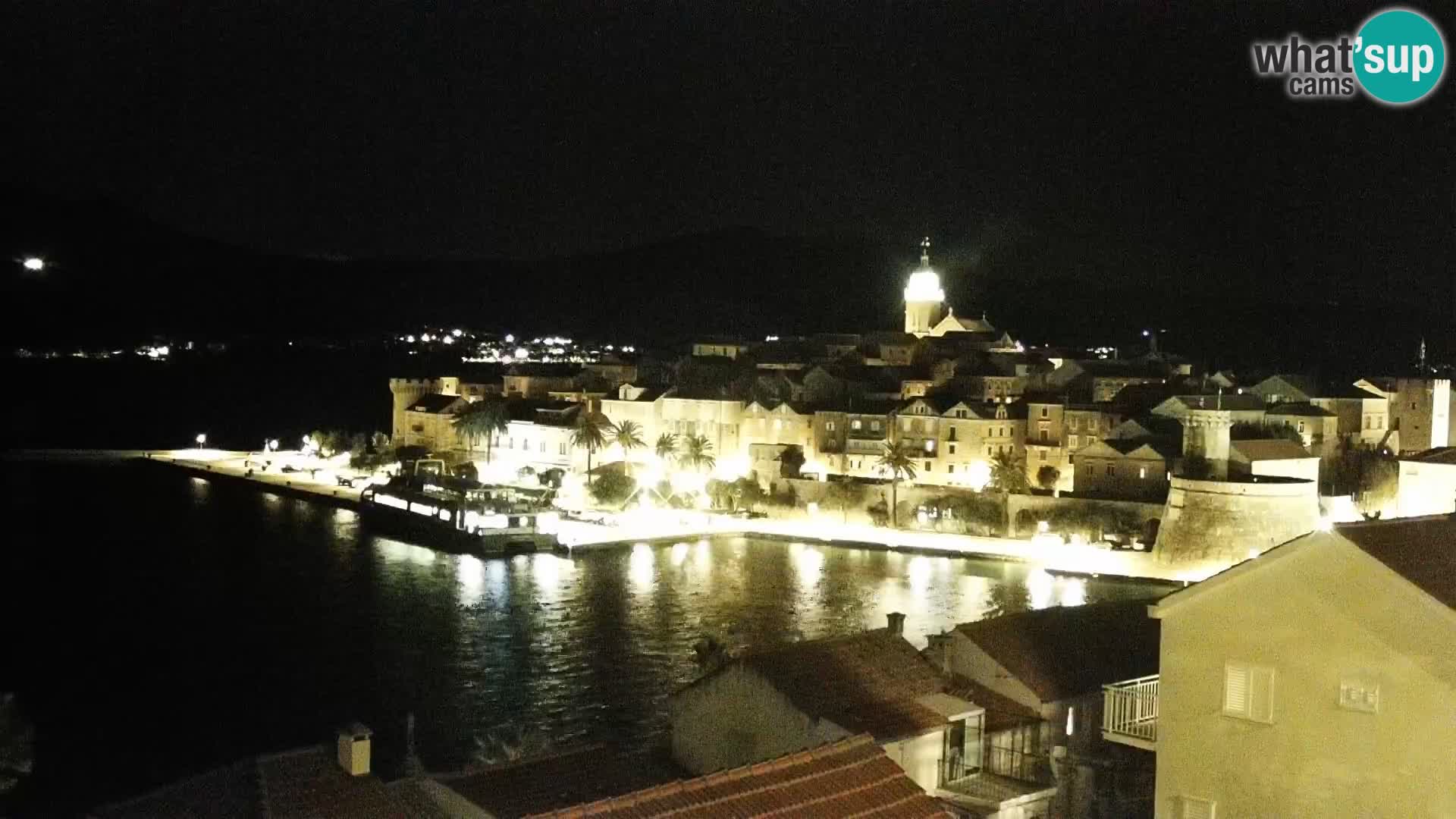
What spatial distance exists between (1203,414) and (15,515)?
21.8 meters

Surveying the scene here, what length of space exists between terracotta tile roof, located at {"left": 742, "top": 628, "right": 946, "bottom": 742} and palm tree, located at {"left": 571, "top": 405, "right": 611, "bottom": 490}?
2316 centimetres

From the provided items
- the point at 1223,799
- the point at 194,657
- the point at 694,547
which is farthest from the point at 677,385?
the point at 1223,799

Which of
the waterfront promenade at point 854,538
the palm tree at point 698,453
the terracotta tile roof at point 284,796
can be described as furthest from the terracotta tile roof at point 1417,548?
the palm tree at point 698,453

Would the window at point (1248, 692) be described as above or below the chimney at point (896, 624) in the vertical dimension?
above

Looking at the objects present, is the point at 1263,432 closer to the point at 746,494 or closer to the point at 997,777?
the point at 746,494

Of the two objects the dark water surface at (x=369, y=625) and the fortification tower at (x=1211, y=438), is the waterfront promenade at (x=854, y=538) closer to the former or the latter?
the dark water surface at (x=369, y=625)

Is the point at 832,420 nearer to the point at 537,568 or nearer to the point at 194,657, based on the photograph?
the point at 537,568

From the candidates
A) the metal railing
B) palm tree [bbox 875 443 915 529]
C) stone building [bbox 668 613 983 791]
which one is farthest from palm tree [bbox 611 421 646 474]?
the metal railing

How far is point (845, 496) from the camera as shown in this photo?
26.8 metres

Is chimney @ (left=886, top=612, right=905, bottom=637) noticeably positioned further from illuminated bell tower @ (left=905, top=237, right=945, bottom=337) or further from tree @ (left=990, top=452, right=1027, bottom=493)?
illuminated bell tower @ (left=905, top=237, right=945, bottom=337)

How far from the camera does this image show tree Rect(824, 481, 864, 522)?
26703 mm

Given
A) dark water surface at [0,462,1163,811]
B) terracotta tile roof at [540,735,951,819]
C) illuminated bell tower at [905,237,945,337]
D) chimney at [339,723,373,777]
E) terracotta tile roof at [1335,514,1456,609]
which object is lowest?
dark water surface at [0,462,1163,811]

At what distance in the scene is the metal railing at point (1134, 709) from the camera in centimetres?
500

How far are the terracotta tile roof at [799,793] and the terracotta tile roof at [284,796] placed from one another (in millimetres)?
2100
